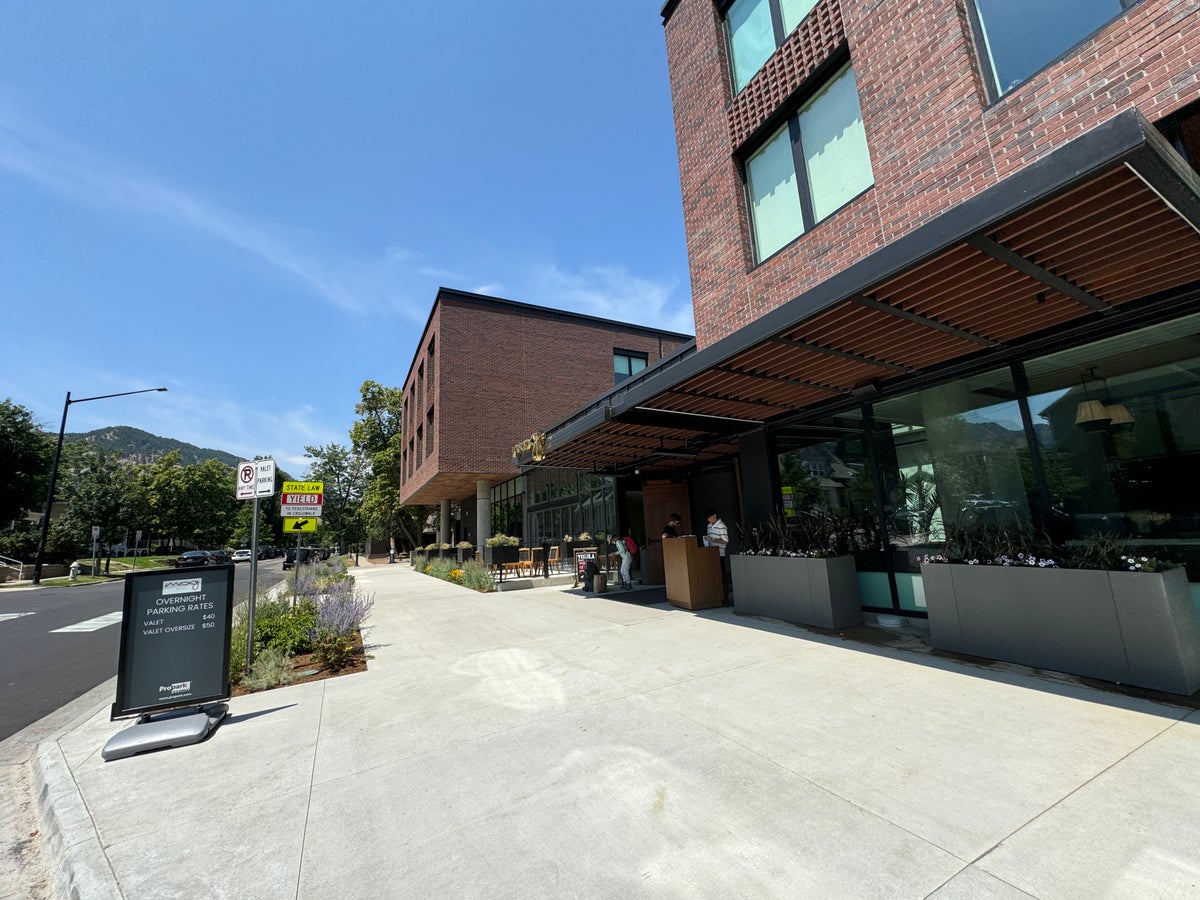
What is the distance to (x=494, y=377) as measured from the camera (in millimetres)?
24938

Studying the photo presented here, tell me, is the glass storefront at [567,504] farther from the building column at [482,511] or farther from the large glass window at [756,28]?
the large glass window at [756,28]

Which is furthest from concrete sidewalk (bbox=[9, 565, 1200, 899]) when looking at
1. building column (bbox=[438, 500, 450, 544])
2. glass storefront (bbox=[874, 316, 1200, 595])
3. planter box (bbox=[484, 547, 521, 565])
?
building column (bbox=[438, 500, 450, 544])

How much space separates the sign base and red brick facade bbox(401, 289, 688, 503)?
59.8 ft

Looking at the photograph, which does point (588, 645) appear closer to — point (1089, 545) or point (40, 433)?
point (1089, 545)

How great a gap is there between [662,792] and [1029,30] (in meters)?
8.65

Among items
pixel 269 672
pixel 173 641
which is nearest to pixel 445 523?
pixel 269 672

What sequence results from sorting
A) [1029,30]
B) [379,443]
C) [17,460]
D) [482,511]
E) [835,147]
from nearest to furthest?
1. [1029,30]
2. [835,147]
3. [482,511]
4. [17,460]
5. [379,443]

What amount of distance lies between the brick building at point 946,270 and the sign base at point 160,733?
648 centimetres

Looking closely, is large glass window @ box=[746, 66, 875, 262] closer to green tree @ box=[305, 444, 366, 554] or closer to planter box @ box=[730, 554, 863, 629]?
planter box @ box=[730, 554, 863, 629]

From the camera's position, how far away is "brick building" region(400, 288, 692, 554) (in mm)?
23500

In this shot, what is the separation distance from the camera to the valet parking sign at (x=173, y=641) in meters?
4.82

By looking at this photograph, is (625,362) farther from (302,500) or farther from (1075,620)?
(1075,620)

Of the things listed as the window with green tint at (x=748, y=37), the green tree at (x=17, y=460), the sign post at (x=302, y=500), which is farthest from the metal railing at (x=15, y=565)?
the window with green tint at (x=748, y=37)

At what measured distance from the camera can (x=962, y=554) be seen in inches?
229
